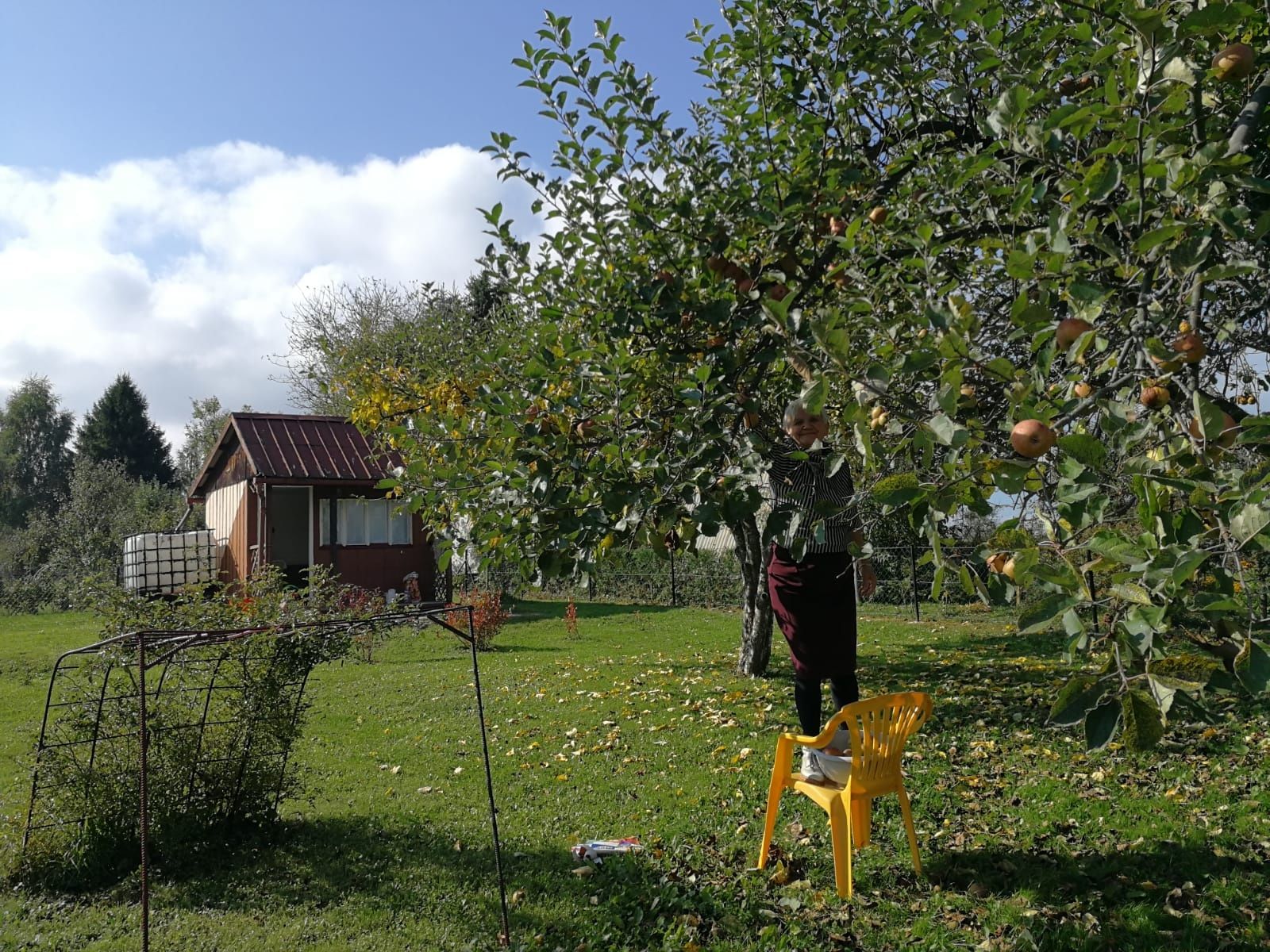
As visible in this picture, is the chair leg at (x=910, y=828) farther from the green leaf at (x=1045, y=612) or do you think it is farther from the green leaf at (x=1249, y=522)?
the green leaf at (x=1249, y=522)

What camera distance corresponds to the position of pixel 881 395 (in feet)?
6.65

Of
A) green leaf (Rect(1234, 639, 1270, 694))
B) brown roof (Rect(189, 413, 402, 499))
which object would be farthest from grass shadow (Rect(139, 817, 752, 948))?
brown roof (Rect(189, 413, 402, 499))

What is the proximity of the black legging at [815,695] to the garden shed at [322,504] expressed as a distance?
13.8m

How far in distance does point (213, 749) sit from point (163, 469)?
43025mm

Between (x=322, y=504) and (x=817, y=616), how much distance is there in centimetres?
1594

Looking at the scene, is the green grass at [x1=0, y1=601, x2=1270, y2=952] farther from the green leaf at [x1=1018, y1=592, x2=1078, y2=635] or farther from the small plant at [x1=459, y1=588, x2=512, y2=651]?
the small plant at [x1=459, y1=588, x2=512, y2=651]

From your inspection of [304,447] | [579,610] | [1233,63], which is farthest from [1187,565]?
[304,447]

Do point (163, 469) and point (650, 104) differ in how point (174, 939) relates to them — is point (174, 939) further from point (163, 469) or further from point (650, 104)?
point (163, 469)

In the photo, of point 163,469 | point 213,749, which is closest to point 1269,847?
point 213,749

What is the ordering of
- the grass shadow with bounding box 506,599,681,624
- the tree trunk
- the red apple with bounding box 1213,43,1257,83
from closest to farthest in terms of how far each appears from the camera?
the red apple with bounding box 1213,43,1257,83 < the tree trunk < the grass shadow with bounding box 506,599,681,624

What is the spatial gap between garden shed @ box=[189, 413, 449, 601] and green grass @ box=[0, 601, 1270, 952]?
32.8 feet

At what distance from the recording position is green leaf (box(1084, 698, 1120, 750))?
1.48m

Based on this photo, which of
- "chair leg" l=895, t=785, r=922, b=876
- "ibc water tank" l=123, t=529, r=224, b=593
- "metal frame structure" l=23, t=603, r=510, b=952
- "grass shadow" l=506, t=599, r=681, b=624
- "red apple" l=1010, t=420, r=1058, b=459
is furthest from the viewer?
"grass shadow" l=506, t=599, r=681, b=624

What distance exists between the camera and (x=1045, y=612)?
1.70m
